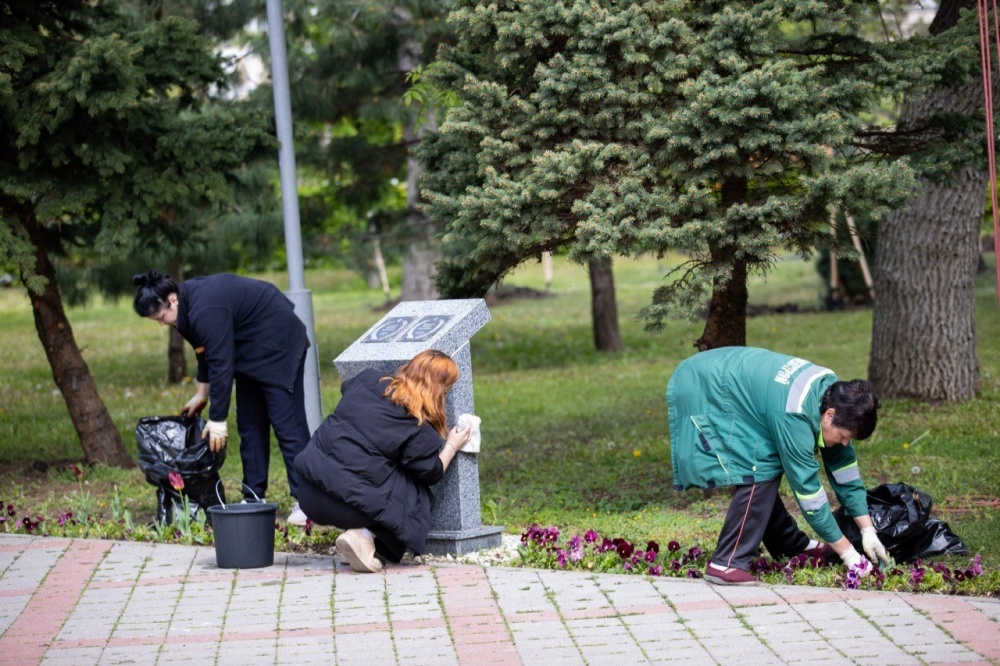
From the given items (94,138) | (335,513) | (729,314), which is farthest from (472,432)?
(94,138)

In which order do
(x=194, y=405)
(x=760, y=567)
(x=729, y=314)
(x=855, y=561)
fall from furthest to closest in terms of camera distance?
1. (x=729, y=314)
2. (x=194, y=405)
3. (x=760, y=567)
4. (x=855, y=561)

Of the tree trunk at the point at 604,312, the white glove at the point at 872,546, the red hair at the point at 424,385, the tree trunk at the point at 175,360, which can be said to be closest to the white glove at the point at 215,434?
the red hair at the point at 424,385

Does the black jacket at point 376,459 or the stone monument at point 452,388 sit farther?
the stone monument at point 452,388

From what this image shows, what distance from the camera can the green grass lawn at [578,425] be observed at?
285 inches

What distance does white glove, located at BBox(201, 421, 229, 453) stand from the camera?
6508 mm

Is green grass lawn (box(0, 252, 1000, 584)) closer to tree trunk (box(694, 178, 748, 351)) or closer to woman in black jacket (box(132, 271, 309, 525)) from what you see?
tree trunk (box(694, 178, 748, 351))

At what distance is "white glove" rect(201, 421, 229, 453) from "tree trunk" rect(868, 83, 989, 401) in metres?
6.19

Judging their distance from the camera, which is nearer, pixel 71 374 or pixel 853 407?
pixel 853 407

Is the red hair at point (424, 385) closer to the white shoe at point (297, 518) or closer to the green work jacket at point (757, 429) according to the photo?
the green work jacket at point (757, 429)

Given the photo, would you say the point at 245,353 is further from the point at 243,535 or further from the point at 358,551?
the point at 358,551

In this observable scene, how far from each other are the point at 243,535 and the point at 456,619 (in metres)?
1.39

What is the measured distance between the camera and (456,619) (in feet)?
16.0

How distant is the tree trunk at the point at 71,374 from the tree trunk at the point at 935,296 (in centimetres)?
647

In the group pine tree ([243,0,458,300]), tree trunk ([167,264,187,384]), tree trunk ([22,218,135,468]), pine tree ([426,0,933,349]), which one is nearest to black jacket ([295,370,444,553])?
pine tree ([426,0,933,349])
